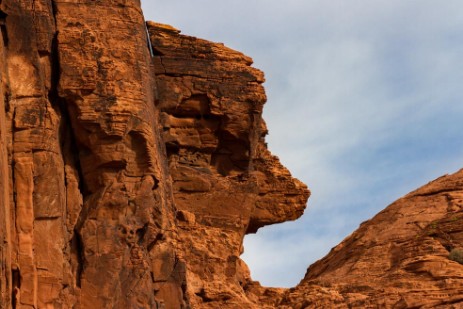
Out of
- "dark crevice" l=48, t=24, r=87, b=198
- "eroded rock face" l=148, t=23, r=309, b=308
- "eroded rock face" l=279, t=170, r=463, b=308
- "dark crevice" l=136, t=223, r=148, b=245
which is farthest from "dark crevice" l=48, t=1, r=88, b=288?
"eroded rock face" l=279, t=170, r=463, b=308

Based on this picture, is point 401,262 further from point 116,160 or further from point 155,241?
point 116,160

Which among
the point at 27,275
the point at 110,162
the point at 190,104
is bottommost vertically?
the point at 27,275

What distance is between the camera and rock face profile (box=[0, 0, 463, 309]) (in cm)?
4462

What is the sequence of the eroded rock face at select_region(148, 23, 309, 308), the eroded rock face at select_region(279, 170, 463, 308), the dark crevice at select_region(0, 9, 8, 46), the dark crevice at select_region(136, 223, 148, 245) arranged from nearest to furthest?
the dark crevice at select_region(0, 9, 8, 46), the dark crevice at select_region(136, 223, 148, 245), the eroded rock face at select_region(148, 23, 309, 308), the eroded rock face at select_region(279, 170, 463, 308)

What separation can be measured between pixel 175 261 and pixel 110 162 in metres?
3.15

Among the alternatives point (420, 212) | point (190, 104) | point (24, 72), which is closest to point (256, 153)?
point (190, 104)

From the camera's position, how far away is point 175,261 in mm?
48219

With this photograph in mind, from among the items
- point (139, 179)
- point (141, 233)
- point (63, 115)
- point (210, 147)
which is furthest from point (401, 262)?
point (63, 115)

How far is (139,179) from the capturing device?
4725 centimetres

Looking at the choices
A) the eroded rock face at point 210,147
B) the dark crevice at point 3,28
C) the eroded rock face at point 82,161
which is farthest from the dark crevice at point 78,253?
the eroded rock face at point 210,147

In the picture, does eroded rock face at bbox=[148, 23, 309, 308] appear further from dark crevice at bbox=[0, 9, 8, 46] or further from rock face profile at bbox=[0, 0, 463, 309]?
dark crevice at bbox=[0, 9, 8, 46]

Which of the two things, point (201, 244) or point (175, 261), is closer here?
point (175, 261)

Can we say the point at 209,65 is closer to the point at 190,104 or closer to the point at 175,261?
the point at 190,104

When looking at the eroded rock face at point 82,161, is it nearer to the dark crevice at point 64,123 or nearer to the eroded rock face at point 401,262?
the dark crevice at point 64,123
